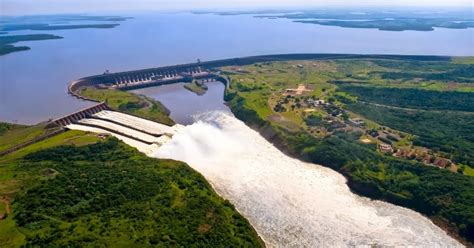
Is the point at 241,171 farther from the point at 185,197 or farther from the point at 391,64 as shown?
the point at 391,64

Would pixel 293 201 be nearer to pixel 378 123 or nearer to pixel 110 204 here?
pixel 110 204

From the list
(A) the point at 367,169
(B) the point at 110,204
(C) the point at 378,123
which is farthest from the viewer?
(C) the point at 378,123

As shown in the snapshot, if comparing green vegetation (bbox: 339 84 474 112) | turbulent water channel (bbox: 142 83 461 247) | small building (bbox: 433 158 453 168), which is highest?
green vegetation (bbox: 339 84 474 112)

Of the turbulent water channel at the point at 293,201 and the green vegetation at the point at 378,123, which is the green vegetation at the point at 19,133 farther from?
the green vegetation at the point at 378,123

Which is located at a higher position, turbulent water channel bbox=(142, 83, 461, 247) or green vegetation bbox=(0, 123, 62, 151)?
green vegetation bbox=(0, 123, 62, 151)

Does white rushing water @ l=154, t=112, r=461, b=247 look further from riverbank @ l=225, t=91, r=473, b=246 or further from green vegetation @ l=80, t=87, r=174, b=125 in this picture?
green vegetation @ l=80, t=87, r=174, b=125

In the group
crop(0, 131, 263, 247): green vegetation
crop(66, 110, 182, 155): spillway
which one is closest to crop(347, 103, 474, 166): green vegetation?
crop(0, 131, 263, 247): green vegetation

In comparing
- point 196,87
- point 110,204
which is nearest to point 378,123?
point 110,204
